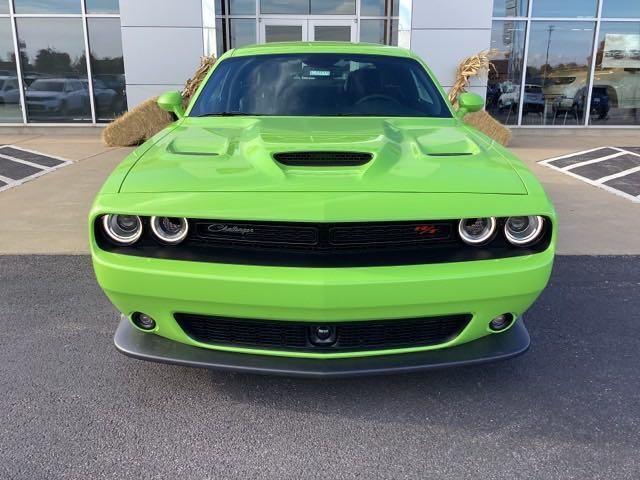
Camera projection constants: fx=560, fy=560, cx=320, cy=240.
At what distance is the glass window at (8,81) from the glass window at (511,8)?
11046 millimetres

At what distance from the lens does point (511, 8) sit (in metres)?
12.7

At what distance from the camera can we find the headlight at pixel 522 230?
8.32ft

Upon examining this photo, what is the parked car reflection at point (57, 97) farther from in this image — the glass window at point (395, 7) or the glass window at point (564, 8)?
the glass window at point (564, 8)

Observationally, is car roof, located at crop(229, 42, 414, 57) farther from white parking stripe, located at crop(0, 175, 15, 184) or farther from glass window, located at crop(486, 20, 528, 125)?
glass window, located at crop(486, 20, 528, 125)

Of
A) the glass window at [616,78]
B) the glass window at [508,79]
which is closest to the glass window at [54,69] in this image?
the glass window at [508,79]

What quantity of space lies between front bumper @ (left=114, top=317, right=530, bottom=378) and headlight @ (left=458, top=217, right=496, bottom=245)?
19.4 inches

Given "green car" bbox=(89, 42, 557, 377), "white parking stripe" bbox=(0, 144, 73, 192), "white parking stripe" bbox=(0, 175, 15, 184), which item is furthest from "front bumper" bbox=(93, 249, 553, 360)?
"white parking stripe" bbox=(0, 175, 15, 184)

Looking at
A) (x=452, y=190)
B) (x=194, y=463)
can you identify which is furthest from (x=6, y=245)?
(x=452, y=190)

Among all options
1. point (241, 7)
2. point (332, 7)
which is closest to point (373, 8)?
point (332, 7)

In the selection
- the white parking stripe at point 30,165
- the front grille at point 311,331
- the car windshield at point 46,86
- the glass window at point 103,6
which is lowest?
the white parking stripe at point 30,165

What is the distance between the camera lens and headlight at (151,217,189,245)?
249 cm

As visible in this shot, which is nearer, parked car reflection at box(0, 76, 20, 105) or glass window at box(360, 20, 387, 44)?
parked car reflection at box(0, 76, 20, 105)

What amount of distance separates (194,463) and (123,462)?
0.30 m

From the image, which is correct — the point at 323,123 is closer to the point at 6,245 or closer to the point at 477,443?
the point at 477,443
